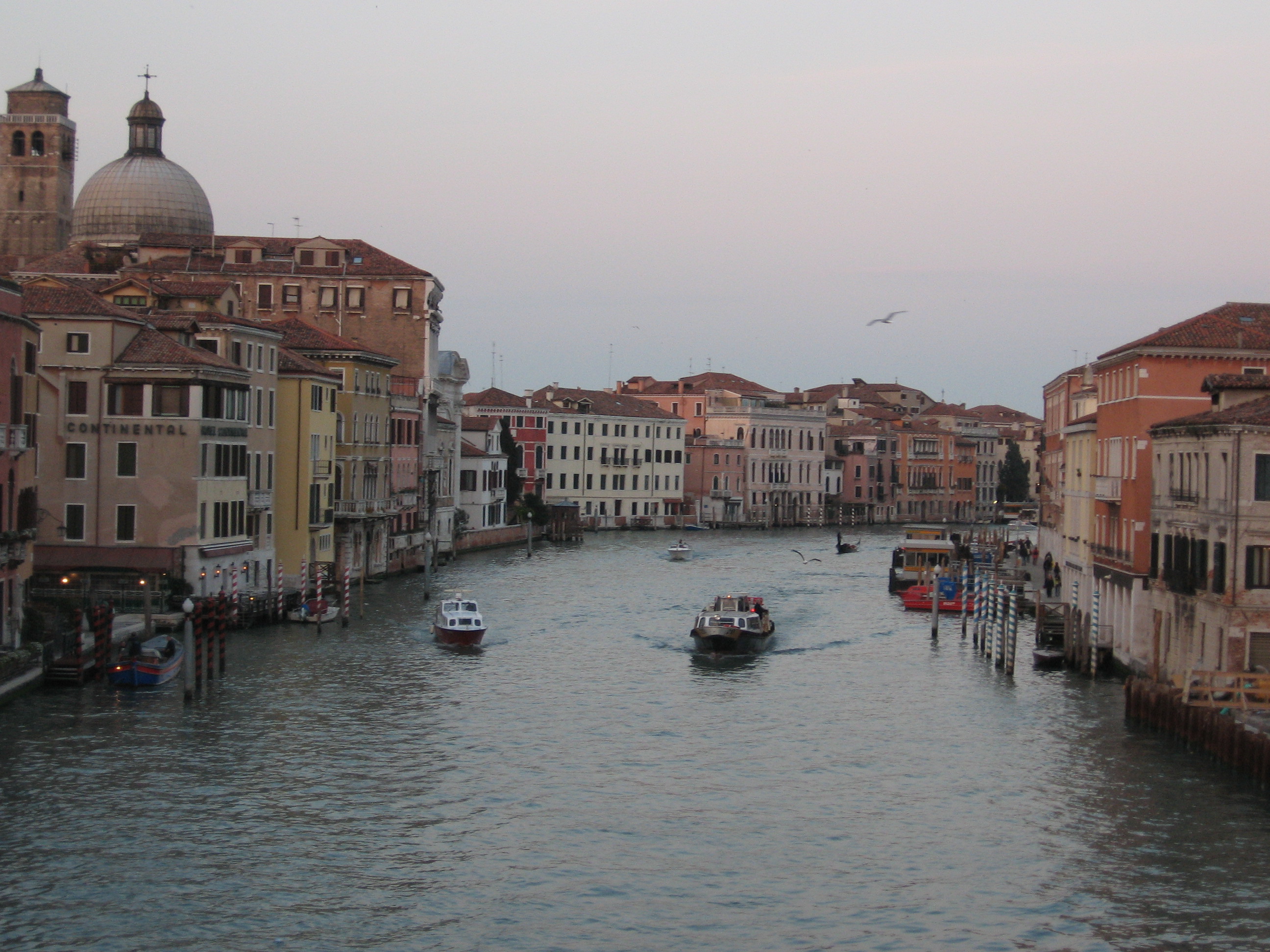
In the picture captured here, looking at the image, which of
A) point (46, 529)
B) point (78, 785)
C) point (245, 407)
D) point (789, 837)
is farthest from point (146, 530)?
point (789, 837)

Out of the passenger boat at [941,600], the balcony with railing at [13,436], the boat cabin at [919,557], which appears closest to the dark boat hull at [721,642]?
the passenger boat at [941,600]

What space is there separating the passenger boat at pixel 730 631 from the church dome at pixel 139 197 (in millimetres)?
38318

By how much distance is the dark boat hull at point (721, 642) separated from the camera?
37156mm

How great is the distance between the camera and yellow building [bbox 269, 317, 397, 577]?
51.2 m

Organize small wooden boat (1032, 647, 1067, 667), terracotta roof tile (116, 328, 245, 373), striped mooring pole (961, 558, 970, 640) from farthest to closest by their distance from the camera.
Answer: striped mooring pole (961, 558, 970, 640)
terracotta roof tile (116, 328, 245, 373)
small wooden boat (1032, 647, 1067, 667)

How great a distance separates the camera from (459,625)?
37.9 metres

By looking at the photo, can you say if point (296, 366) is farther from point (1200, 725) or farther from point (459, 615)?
point (1200, 725)

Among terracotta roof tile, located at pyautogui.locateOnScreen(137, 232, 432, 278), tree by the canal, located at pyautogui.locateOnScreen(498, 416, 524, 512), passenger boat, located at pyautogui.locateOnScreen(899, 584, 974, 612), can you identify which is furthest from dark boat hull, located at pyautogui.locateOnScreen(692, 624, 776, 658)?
tree by the canal, located at pyautogui.locateOnScreen(498, 416, 524, 512)

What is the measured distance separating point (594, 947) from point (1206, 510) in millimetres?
14140

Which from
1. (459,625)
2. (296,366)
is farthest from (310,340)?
(459,625)

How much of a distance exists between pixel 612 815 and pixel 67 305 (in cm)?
2125

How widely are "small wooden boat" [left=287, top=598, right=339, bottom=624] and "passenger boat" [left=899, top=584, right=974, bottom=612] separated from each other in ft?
58.4

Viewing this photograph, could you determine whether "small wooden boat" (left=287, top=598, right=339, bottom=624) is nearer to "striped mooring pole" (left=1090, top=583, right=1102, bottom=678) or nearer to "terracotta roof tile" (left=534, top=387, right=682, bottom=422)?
"striped mooring pole" (left=1090, top=583, right=1102, bottom=678)

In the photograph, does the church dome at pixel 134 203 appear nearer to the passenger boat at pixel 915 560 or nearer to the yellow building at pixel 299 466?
the yellow building at pixel 299 466
